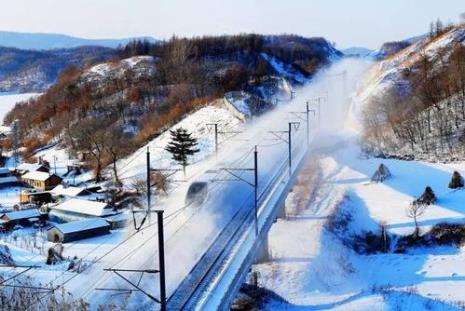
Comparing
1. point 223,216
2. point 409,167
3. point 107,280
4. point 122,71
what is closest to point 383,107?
point 409,167

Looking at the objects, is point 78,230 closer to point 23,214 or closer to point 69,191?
point 23,214

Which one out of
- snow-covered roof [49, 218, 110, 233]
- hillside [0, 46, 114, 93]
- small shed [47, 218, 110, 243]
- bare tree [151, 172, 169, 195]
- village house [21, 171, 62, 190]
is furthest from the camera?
hillside [0, 46, 114, 93]

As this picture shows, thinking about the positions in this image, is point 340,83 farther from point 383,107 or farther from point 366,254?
point 366,254

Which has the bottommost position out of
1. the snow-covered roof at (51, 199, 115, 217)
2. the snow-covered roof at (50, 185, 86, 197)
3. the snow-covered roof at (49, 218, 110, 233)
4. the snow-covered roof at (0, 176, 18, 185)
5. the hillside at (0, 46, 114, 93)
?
the snow-covered roof at (0, 176, 18, 185)

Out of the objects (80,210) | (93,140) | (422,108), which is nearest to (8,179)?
(93,140)

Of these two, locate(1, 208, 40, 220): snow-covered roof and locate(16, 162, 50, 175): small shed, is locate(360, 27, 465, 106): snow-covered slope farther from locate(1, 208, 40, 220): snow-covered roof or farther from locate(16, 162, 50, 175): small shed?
locate(16, 162, 50, 175): small shed

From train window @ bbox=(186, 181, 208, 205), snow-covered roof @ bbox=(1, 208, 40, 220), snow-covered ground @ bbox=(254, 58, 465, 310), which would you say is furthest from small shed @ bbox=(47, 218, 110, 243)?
train window @ bbox=(186, 181, 208, 205)

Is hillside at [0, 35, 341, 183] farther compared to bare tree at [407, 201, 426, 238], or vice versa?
hillside at [0, 35, 341, 183]
